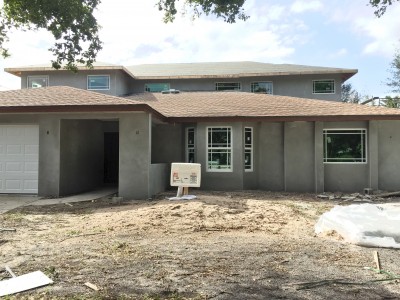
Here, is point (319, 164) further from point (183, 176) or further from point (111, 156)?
point (111, 156)

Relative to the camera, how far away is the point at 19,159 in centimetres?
1293

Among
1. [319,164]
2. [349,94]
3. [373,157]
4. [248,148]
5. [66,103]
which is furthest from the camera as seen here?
[349,94]

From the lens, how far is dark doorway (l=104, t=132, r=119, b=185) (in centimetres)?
1728

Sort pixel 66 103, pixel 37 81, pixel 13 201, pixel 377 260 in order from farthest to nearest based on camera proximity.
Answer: pixel 37 81 < pixel 66 103 < pixel 13 201 < pixel 377 260

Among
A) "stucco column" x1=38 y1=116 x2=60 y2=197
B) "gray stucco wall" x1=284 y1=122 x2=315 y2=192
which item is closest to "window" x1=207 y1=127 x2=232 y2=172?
"gray stucco wall" x1=284 y1=122 x2=315 y2=192

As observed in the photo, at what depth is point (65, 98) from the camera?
12.9 m

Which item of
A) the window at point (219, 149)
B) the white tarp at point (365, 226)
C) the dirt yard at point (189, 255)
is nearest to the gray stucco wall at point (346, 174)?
the window at point (219, 149)

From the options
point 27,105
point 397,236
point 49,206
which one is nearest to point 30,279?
point 397,236

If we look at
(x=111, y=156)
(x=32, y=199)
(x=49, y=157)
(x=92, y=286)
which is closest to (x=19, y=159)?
(x=49, y=157)

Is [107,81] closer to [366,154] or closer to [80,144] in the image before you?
[80,144]

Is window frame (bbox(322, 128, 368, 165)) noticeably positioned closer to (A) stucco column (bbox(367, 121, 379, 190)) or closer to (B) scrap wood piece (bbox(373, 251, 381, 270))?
(A) stucco column (bbox(367, 121, 379, 190))

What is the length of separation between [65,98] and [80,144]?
2120 mm

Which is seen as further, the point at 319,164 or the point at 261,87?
the point at 261,87

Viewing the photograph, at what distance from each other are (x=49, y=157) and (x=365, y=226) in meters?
10.1
